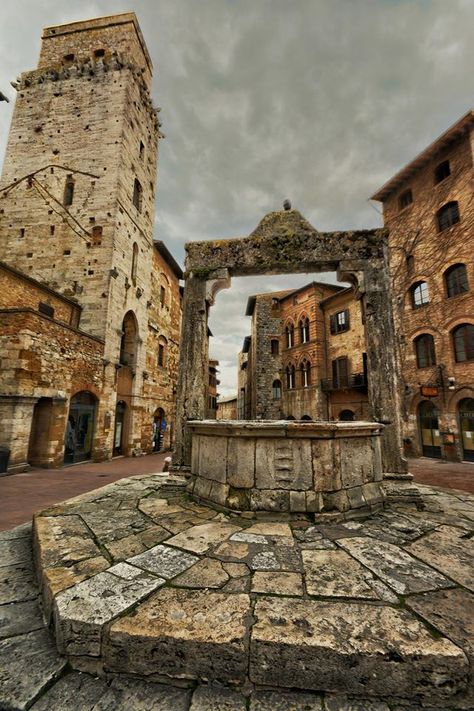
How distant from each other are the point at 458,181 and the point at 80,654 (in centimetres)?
1910

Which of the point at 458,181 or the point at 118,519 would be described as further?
the point at 458,181

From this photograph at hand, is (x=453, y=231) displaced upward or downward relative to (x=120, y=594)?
upward

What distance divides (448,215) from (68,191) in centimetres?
1775

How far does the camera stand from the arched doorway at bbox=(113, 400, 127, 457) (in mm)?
12992

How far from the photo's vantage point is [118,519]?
11.1ft

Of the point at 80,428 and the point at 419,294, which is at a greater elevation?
the point at 419,294

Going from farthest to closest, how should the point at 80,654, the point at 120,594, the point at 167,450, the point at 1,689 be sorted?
the point at 167,450
the point at 120,594
the point at 80,654
the point at 1,689

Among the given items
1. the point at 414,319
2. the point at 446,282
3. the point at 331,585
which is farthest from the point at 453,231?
the point at 331,585

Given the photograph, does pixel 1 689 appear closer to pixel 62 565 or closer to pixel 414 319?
pixel 62 565

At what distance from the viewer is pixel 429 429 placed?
14492mm

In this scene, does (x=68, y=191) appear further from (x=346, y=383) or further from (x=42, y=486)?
(x=346, y=383)

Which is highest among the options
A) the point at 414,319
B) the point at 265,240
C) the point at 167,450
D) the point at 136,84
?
the point at 136,84

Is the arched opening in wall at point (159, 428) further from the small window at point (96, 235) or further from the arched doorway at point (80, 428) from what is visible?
the small window at point (96, 235)

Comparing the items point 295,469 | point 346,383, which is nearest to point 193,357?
point 295,469
